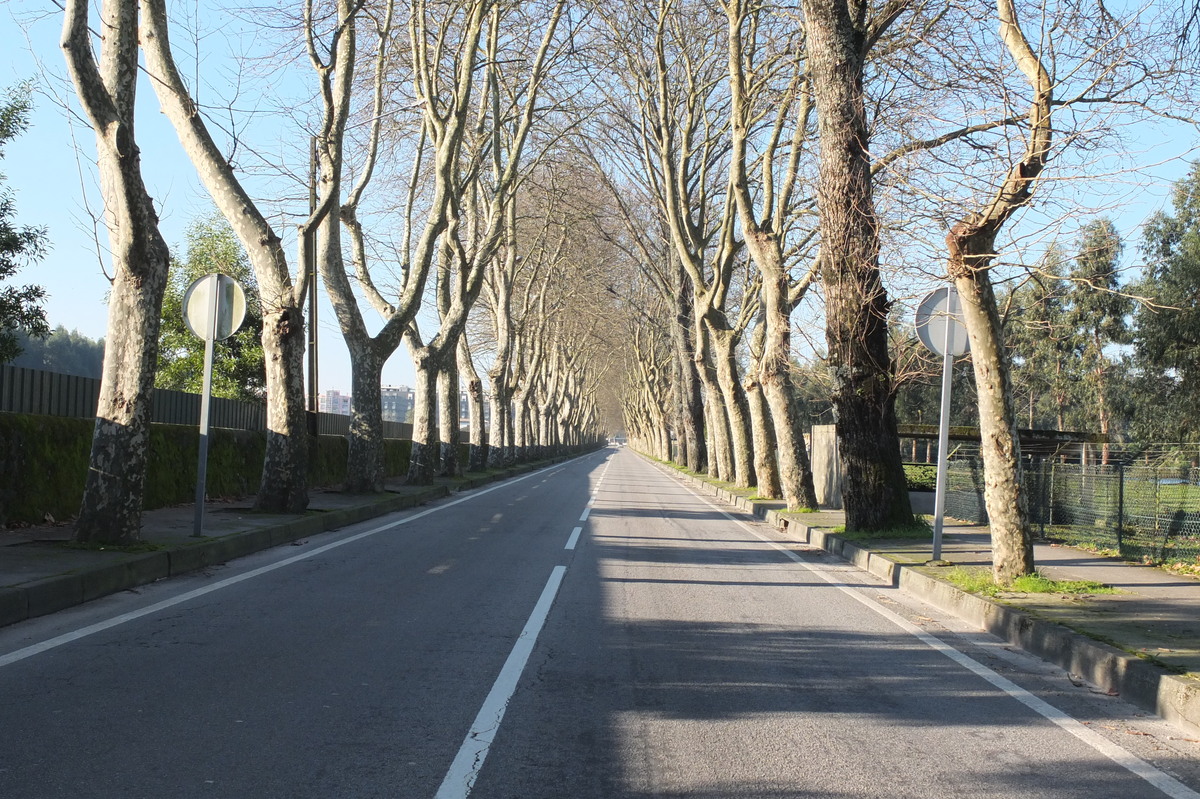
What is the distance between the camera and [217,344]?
1421 inches

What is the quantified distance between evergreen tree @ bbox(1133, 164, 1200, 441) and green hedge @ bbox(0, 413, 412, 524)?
86.9 ft

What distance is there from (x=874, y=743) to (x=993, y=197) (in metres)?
5.89

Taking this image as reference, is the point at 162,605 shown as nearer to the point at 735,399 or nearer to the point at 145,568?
the point at 145,568

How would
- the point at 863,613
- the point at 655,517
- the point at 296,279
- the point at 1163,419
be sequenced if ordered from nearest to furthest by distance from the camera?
the point at 863,613
the point at 296,279
the point at 655,517
the point at 1163,419

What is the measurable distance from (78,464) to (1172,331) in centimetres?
3159

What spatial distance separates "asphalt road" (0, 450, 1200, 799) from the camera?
4062 millimetres

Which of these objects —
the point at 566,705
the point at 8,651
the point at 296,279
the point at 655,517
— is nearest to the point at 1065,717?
the point at 566,705

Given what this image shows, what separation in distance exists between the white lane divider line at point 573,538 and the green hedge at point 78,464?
216 inches

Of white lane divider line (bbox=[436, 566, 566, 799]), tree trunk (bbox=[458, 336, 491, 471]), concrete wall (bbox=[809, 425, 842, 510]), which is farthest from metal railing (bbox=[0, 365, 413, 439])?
tree trunk (bbox=[458, 336, 491, 471])

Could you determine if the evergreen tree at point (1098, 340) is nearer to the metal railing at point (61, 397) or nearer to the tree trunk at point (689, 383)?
the tree trunk at point (689, 383)

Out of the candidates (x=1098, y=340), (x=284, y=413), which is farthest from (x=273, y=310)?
(x=1098, y=340)

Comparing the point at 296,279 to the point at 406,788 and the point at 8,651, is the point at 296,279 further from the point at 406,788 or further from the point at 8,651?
the point at 406,788

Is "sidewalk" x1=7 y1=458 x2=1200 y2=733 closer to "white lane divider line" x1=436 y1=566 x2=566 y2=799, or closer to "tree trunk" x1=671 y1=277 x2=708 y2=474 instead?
"white lane divider line" x1=436 y1=566 x2=566 y2=799

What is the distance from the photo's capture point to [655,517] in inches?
745
